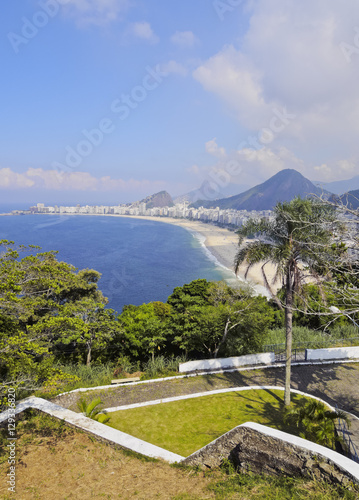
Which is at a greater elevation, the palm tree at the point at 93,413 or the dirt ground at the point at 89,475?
Answer: the dirt ground at the point at 89,475

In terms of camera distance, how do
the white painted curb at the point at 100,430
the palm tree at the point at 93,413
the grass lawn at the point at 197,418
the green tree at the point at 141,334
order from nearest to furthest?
the white painted curb at the point at 100,430 < the grass lawn at the point at 197,418 < the palm tree at the point at 93,413 < the green tree at the point at 141,334

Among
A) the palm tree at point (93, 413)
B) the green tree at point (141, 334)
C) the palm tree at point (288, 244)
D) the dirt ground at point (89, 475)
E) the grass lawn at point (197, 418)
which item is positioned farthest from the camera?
the green tree at point (141, 334)

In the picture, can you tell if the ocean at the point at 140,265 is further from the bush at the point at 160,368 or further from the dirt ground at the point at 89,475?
the dirt ground at the point at 89,475

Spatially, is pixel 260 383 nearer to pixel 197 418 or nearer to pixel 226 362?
pixel 226 362

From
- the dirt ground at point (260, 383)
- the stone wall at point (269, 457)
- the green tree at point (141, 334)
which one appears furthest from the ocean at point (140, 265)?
the stone wall at point (269, 457)

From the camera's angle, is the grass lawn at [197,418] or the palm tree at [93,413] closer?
the grass lawn at [197,418]

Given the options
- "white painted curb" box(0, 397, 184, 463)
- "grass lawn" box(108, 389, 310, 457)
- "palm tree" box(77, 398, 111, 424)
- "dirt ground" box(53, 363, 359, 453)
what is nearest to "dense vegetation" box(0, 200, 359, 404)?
"dirt ground" box(53, 363, 359, 453)

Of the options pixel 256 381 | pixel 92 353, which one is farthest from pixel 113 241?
pixel 256 381
